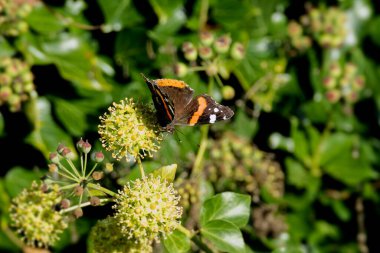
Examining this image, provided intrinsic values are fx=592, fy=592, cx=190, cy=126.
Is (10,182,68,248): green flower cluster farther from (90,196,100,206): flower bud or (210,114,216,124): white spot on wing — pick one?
(210,114,216,124): white spot on wing

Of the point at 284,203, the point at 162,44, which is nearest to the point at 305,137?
the point at 284,203

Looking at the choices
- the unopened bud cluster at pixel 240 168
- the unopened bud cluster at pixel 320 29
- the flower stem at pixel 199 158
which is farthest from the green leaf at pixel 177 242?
the unopened bud cluster at pixel 320 29

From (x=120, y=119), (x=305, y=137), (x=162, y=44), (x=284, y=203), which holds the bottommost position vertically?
(x=284, y=203)

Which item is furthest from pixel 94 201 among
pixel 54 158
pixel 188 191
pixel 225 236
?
pixel 188 191

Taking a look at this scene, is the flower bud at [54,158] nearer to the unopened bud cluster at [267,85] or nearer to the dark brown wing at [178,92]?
the dark brown wing at [178,92]

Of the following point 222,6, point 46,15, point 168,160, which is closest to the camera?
point 168,160

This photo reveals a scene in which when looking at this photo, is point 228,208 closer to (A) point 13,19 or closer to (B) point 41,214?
(B) point 41,214

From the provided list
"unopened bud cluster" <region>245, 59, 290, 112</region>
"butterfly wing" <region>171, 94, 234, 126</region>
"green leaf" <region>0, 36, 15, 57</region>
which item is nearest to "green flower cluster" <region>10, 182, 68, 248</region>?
"butterfly wing" <region>171, 94, 234, 126</region>

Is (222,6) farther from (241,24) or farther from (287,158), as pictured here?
(287,158)
